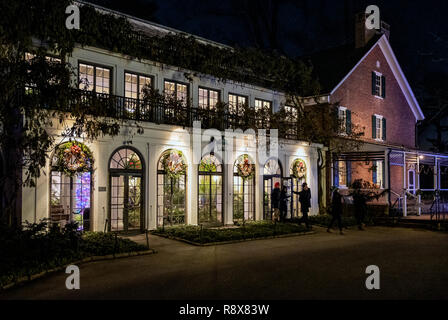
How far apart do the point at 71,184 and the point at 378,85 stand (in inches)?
854

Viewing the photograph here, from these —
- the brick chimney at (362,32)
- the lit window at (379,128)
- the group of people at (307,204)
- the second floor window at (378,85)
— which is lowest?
the group of people at (307,204)

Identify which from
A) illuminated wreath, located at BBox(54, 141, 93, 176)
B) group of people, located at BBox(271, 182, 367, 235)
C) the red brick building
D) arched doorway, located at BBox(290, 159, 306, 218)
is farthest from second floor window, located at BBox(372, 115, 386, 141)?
illuminated wreath, located at BBox(54, 141, 93, 176)

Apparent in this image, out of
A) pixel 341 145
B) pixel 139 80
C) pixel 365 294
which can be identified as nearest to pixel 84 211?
pixel 139 80

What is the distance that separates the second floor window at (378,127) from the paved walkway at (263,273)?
50.8ft

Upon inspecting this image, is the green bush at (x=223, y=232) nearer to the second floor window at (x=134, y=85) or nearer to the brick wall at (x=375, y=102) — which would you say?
the second floor window at (x=134, y=85)

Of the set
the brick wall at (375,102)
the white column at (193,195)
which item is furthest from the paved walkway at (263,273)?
the brick wall at (375,102)

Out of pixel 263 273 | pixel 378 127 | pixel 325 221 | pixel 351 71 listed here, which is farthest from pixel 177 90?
pixel 378 127

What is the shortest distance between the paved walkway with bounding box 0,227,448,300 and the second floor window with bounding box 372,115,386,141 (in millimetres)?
15475

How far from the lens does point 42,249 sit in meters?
10.3

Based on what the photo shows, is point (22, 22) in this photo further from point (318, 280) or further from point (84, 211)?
point (318, 280)

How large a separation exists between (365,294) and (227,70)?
14.7 meters

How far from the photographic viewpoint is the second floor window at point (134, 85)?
17.5m

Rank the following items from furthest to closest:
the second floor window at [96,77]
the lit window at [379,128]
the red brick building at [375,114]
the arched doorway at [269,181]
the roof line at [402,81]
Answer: the roof line at [402,81]
the lit window at [379,128]
the red brick building at [375,114]
the arched doorway at [269,181]
the second floor window at [96,77]

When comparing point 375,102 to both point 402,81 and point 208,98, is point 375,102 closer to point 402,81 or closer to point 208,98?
point 402,81
